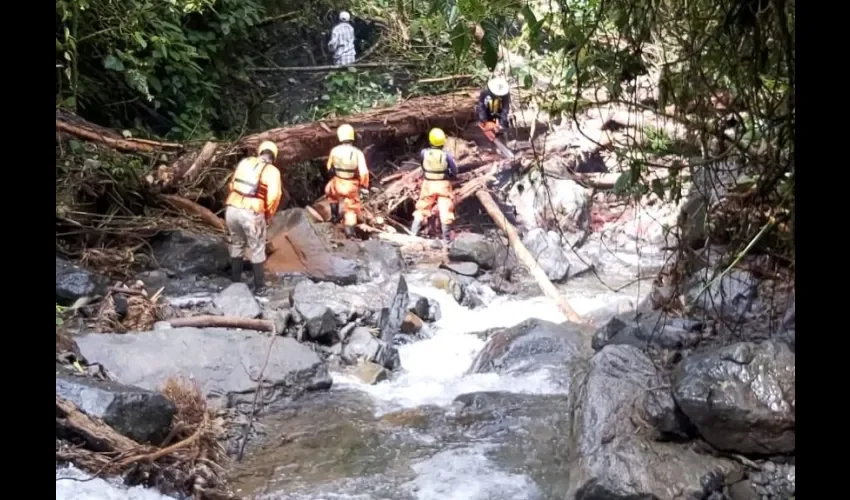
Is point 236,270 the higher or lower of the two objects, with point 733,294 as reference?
lower

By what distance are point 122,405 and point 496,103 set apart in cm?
549

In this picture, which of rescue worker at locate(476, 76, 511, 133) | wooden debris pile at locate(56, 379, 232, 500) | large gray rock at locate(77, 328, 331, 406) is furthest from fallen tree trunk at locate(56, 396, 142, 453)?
rescue worker at locate(476, 76, 511, 133)

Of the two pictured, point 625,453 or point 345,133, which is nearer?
point 625,453

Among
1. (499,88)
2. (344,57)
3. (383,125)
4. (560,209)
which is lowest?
(560,209)

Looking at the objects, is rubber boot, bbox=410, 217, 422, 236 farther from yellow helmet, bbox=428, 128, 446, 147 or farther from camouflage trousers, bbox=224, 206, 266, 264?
camouflage trousers, bbox=224, 206, 266, 264

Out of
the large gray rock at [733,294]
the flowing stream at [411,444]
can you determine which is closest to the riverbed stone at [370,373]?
the flowing stream at [411,444]

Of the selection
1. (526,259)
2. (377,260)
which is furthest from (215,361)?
(526,259)

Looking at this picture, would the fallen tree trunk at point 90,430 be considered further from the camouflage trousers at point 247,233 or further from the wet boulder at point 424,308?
the camouflage trousers at point 247,233

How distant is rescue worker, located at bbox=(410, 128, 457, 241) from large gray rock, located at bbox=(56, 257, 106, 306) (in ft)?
13.4

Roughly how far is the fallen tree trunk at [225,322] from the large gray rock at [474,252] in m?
2.94

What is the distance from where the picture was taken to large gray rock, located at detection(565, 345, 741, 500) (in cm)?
346

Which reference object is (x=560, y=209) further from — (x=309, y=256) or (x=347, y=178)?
(x=309, y=256)

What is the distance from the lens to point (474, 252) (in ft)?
27.4
